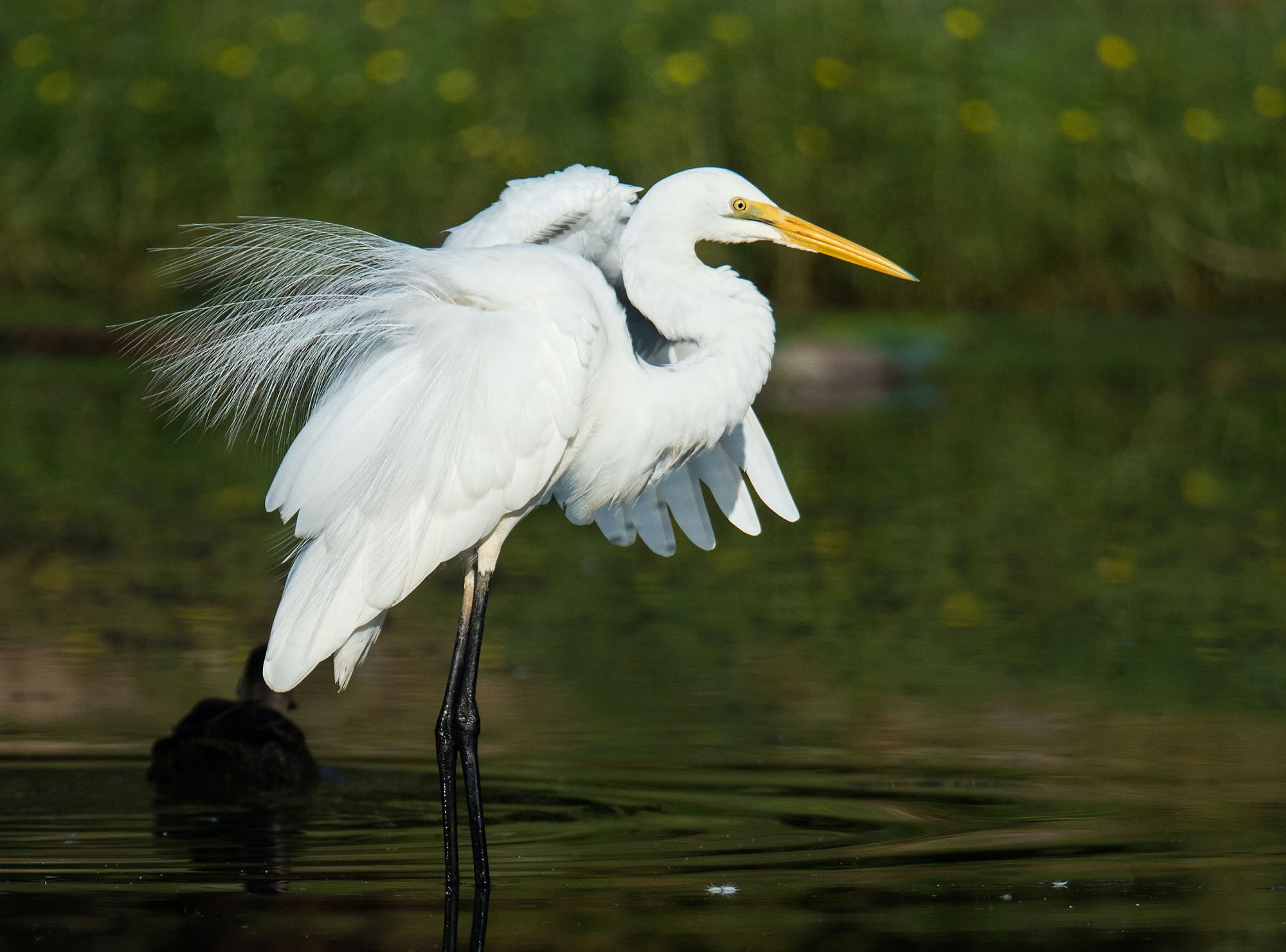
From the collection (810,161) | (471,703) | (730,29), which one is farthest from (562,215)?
(730,29)

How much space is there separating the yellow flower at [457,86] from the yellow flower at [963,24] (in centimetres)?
309

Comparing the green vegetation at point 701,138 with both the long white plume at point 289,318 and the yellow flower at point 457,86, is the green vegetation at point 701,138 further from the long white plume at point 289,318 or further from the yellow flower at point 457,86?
the long white plume at point 289,318

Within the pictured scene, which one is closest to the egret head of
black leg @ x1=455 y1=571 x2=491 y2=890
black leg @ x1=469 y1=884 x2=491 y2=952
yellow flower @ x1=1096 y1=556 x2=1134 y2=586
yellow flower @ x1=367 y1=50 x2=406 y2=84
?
black leg @ x1=455 y1=571 x2=491 y2=890

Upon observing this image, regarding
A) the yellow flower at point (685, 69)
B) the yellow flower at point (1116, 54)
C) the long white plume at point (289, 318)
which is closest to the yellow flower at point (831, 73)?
the yellow flower at point (685, 69)

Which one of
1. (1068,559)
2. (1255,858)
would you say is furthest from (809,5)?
(1255,858)

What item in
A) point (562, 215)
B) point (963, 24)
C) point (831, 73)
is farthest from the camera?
point (963, 24)

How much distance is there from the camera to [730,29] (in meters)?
14.1

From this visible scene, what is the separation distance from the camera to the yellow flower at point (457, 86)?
45.6ft

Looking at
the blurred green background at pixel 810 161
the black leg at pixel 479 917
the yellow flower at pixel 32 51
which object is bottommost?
the black leg at pixel 479 917

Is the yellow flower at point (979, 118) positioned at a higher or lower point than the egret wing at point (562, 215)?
higher

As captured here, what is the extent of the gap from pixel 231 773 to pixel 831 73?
32.6ft

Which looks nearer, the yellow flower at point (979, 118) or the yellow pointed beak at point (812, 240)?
the yellow pointed beak at point (812, 240)

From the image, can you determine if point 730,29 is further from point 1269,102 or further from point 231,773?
point 231,773

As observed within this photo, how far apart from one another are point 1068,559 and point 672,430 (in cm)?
305
